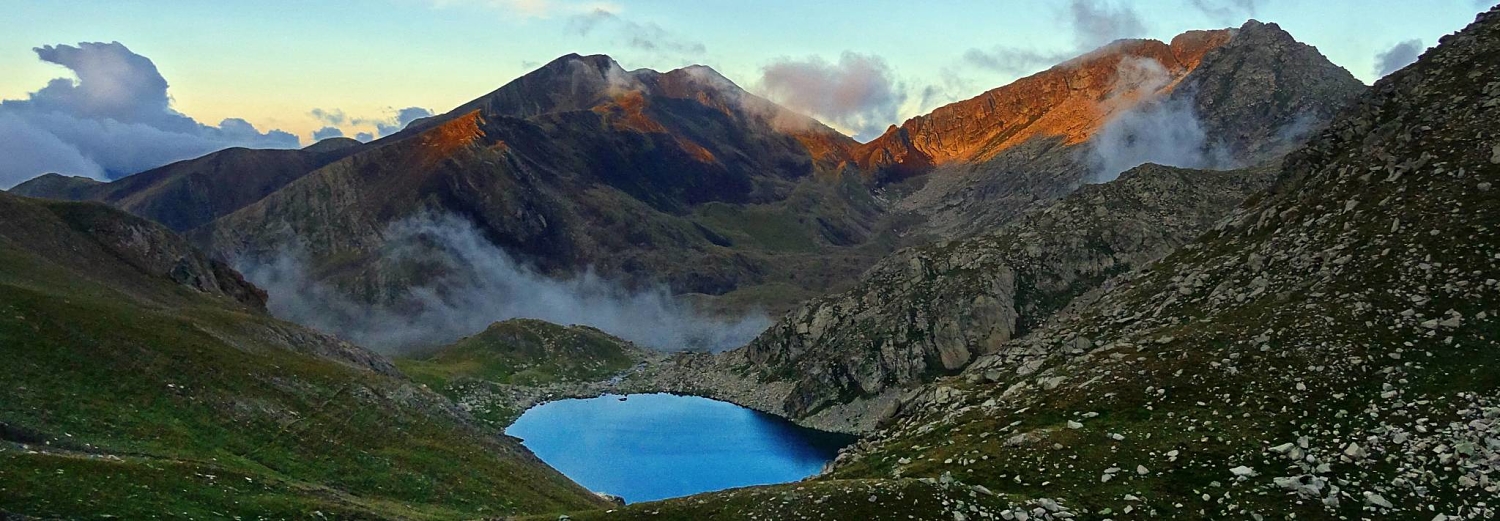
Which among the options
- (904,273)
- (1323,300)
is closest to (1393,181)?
(1323,300)

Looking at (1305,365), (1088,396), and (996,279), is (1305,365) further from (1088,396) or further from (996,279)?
(996,279)

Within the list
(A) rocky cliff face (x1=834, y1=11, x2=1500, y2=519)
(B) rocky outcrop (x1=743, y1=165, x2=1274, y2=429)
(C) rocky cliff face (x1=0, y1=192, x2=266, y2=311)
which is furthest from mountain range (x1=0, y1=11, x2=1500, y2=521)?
(B) rocky outcrop (x1=743, y1=165, x2=1274, y2=429)

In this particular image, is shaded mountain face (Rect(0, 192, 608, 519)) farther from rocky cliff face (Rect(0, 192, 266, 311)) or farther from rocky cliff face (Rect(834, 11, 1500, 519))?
rocky cliff face (Rect(834, 11, 1500, 519))

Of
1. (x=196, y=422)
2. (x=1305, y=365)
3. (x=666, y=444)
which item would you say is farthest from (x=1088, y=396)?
(x=666, y=444)

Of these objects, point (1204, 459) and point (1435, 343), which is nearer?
point (1204, 459)

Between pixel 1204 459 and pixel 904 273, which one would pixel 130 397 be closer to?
pixel 1204 459

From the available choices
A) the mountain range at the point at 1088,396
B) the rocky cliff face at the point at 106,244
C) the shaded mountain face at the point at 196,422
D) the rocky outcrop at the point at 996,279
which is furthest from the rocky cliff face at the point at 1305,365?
the rocky cliff face at the point at 106,244
